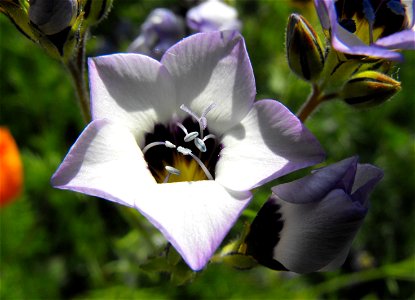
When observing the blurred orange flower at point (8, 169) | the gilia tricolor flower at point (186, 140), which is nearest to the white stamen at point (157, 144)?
the gilia tricolor flower at point (186, 140)

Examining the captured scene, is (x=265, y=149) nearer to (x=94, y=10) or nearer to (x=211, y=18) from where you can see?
(x=94, y=10)

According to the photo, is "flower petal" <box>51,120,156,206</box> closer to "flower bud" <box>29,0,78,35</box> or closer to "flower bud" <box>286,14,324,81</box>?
"flower bud" <box>29,0,78,35</box>

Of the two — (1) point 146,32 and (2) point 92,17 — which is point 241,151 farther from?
(1) point 146,32

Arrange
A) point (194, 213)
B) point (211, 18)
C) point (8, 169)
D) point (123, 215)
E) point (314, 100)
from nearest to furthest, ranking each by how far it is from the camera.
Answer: point (194, 213)
point (314, 100)
point (211, 18)
point (8, 169)
point (123, 215)

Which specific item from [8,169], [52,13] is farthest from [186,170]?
[8,169]

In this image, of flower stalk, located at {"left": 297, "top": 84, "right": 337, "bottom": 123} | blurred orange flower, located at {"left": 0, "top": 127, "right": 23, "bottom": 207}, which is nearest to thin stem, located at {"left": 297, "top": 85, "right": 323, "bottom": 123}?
flower stalk, located at {"left": 297, "top": 84, "right": 337, "bottom": 123}

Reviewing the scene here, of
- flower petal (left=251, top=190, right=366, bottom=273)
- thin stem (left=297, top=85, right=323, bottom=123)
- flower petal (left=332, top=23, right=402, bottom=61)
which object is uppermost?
flower petal (left=332, top=23, right=402, bottom=61)
